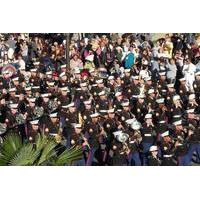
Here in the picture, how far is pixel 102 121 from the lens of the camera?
32.1ft

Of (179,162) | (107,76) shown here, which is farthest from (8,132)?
(179,162)

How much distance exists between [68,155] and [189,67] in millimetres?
1960

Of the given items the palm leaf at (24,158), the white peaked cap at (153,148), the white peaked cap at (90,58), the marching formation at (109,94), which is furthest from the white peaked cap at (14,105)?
the white peaked cap at (153,148)

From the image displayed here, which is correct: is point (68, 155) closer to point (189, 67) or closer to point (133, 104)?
point (133, 104)

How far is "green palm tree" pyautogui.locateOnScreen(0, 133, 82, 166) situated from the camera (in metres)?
9.51

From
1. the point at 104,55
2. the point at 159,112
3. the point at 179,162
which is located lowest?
the point at 179,162

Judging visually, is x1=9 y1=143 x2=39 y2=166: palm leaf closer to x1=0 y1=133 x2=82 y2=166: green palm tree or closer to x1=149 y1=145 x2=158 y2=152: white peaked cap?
x1=0 y1=133 x2=82 y2=166: green palm tree

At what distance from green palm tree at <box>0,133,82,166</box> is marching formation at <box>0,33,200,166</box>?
89 millimetres

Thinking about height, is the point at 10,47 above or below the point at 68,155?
above

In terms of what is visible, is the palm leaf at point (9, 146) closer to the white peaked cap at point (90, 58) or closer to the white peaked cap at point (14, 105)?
the white peaked cap at point (14, 105)

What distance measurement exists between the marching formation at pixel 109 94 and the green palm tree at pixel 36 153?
0.29 feet

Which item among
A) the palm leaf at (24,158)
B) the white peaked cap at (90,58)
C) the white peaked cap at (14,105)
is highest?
the white peaked cap at (90,58)

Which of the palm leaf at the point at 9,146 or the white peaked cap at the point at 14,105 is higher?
the white peaked cap at the point at 14,105

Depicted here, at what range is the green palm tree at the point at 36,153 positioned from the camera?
31.2 feet
